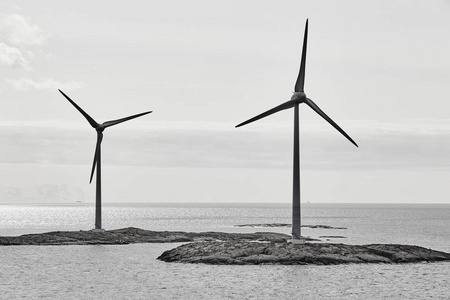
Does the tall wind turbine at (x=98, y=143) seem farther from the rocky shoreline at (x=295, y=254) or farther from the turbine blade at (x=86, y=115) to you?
the rocky shoreline at (x=295, y=254)

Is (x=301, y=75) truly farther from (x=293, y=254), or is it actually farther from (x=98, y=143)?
(x=98, y=143)

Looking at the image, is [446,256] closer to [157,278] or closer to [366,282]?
[366,282]

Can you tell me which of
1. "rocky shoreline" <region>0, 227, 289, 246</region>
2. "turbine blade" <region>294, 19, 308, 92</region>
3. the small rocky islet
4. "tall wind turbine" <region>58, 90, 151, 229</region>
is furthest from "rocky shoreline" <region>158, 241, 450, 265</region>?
"rocky shoreline" <region>0, 227, 289, 246</region>

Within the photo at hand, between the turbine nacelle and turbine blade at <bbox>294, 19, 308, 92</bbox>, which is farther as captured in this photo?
turbine blade at <bbox>294, 19, 308, 92</bbox>

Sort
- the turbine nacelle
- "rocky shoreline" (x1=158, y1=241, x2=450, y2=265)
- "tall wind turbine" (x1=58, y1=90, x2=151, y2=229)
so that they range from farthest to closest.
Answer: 1. "tall wind turbine" (x1=58, y1=90, x2=151, y2=229)
2. the turbine nacelle
3. "rocky shoreline" (x1=158, y1=241, x2=450, y2=265)

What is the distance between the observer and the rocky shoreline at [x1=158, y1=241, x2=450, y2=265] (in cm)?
6862

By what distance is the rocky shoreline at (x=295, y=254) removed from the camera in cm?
6862

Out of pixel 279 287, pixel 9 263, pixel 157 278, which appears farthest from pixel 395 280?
pixel 9 263

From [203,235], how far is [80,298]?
226ft

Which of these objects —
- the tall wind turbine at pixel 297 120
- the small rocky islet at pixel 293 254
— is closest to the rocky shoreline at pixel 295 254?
the small rocky islet at pixel 293 254

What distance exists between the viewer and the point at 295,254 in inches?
2694

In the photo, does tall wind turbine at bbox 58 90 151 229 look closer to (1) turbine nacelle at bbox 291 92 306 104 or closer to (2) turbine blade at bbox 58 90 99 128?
(2) turbine blade at bbox 58 90 99 128

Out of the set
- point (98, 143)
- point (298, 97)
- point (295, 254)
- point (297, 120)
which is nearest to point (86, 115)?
point (98, 143)

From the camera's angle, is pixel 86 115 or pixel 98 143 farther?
pixel 86 115
